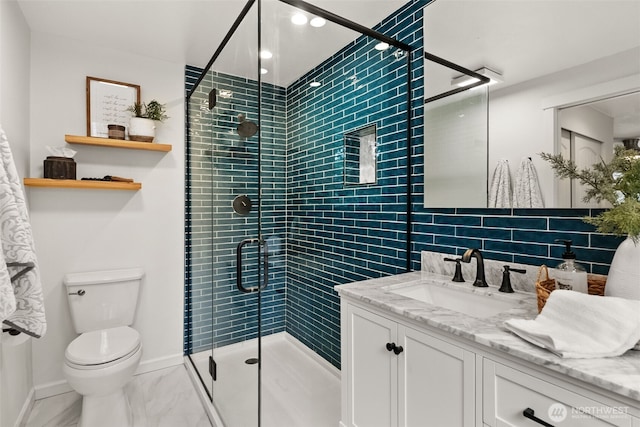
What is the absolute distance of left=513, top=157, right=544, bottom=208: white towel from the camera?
1414 millimetres

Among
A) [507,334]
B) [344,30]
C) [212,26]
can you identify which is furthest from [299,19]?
[507,334]

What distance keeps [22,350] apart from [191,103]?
6.68 feet

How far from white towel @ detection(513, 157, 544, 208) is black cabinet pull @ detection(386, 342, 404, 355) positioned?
0.84m

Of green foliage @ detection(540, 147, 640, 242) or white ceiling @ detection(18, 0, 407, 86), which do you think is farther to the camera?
white ceiling @ detection(18, 0, 407, 86)

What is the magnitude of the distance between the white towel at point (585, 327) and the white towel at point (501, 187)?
66cm

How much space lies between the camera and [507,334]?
3.20ft

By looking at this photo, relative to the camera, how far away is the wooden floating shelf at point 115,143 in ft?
7.36

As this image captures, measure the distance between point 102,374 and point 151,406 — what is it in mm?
571

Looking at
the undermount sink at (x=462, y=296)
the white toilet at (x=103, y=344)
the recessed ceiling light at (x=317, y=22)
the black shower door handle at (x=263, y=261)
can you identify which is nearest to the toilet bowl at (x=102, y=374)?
the white toilet at (x=103, y=344)

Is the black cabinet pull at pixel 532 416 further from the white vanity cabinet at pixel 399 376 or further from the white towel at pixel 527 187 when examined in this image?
the white towel at pixel 527 187

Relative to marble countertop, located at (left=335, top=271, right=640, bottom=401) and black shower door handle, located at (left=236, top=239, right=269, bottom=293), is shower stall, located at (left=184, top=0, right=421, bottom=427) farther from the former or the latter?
marble countertop, located at (left=335, top=271, right=640, bottom=401)

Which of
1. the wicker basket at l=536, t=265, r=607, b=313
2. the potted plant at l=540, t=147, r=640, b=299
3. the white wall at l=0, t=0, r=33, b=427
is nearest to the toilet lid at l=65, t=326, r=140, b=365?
the white wall at l=0, t=0, r=33, b=427

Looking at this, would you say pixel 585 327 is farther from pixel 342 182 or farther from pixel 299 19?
pixel 299 19

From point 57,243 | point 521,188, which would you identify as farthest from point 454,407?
point 57,243
